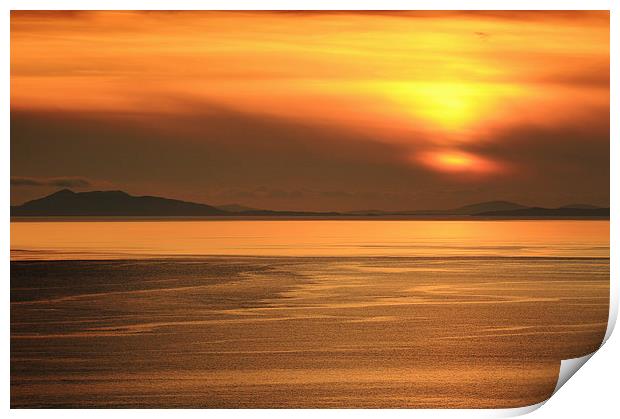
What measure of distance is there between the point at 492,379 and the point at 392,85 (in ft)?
4.32

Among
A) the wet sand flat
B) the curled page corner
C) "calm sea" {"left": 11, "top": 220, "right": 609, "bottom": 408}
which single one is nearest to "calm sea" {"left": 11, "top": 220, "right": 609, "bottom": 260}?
"calm sea" {"left": 11, "top": 220, "right": 609, "bottom": 408}

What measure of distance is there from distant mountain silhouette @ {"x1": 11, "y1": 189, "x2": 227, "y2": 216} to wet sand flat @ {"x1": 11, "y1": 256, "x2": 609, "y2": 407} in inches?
11.7

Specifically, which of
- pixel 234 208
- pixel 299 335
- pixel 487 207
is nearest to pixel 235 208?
pixel 234 208

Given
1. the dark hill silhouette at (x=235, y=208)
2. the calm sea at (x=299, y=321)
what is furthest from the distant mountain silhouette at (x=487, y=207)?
the dark hill silhouette at (x=235, y=208)

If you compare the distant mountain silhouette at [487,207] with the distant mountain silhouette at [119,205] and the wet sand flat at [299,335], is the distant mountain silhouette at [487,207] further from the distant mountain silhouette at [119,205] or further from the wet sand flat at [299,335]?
the distant mountain silhouette at [119,205]

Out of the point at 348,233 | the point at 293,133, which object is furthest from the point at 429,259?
the point at 293,133

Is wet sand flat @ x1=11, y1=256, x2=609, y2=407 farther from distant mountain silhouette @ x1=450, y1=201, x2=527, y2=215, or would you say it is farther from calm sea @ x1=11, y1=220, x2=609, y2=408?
distant mountain silhouette @ x1=450, y1=201, x2=527, y2=215

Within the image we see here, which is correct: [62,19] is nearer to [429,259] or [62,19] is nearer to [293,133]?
[293,133]

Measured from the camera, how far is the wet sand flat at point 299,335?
4160 millimetres

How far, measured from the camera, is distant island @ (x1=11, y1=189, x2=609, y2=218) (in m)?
3.88

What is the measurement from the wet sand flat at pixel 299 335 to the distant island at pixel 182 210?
0.31 m

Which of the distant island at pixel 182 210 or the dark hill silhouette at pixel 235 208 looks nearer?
the distant island at pixel 182 210

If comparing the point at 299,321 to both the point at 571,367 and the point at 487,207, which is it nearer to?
the point at 487,207
